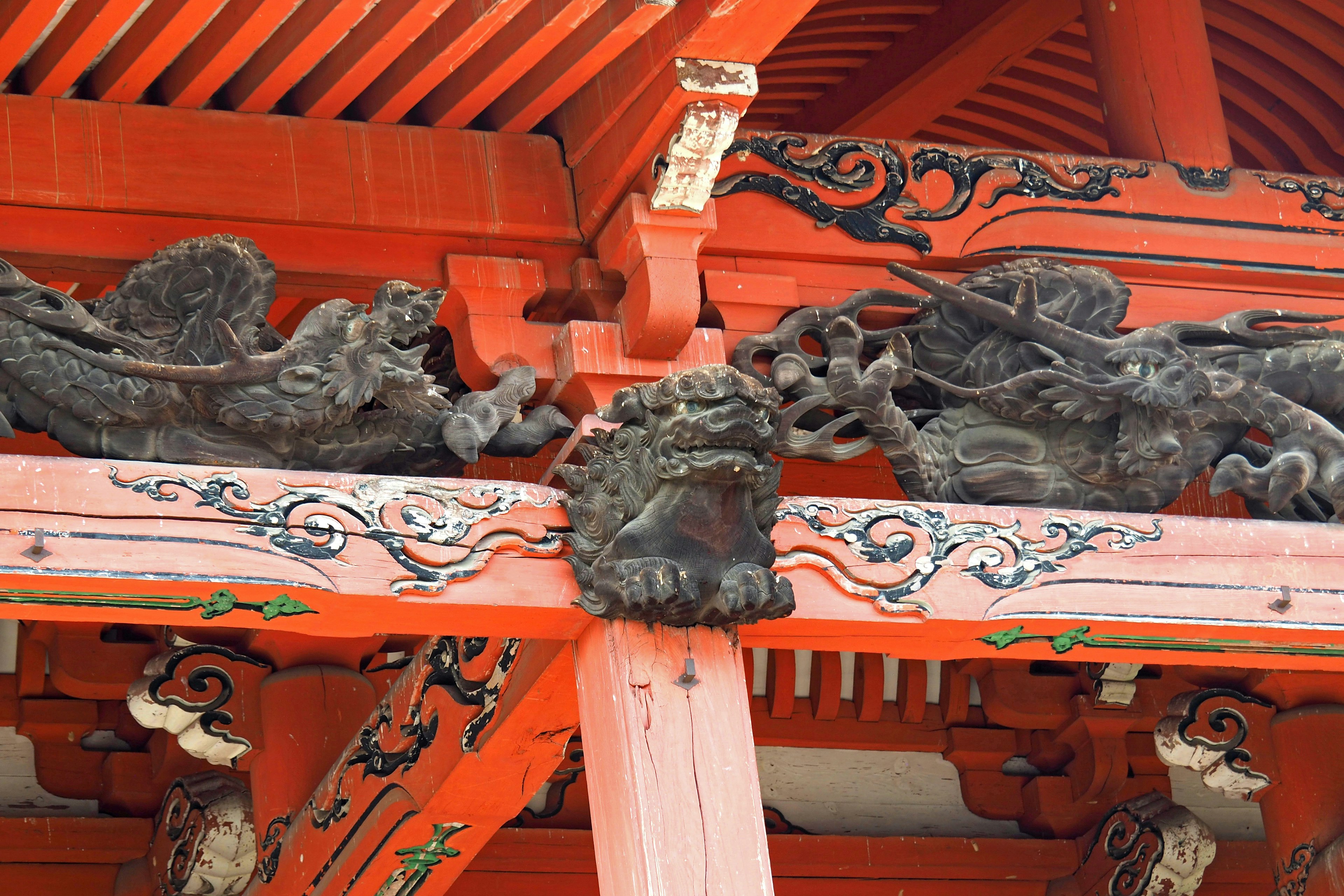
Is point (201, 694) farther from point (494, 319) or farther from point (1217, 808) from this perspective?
point (1217, 808)

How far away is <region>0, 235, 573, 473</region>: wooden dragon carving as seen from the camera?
11.3 ft

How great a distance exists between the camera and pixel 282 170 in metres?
3.77

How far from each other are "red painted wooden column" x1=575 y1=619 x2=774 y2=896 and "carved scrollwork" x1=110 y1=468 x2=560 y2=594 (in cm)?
26

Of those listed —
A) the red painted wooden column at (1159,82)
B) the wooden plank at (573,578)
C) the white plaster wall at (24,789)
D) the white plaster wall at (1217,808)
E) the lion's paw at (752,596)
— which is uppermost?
the red painted wooden column at (1159,82)

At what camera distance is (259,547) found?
332cm

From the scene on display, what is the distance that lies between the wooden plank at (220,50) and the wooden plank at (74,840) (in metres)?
2.77

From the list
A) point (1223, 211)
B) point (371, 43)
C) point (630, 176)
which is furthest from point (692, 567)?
point (1223, 211)

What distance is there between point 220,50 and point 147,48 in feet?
0.43

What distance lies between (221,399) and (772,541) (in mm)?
1038

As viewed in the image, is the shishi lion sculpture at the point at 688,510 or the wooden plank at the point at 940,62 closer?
the shishi lion sculpture at the point at 688,510

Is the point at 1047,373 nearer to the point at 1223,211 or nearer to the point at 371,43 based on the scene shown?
the point at 1223,211

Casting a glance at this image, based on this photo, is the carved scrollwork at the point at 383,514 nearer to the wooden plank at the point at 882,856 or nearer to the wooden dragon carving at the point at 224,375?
the wooden dragon carving at the point at 224,375

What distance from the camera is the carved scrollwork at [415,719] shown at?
402cm

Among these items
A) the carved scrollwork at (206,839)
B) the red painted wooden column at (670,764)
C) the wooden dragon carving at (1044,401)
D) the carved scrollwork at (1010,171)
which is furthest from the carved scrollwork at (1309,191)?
the carved scrollwork at (206,839)
